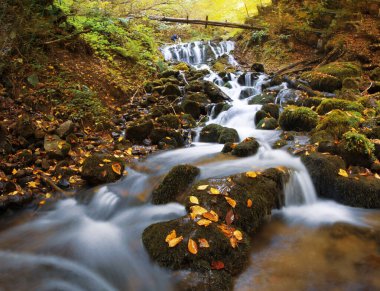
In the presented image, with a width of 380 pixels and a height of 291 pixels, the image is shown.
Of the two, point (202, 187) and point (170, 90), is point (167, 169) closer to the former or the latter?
point (202, 187)

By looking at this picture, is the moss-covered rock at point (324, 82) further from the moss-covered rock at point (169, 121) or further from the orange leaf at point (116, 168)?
the orange leaf at point (116, 168)

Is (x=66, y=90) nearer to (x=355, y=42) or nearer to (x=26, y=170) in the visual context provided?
(x=26, y=170)

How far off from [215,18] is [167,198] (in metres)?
23.6

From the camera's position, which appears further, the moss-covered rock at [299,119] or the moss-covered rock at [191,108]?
the moss-covered rock at [191,108]

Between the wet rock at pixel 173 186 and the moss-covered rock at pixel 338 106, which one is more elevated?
the moss-covered rock at pixel 338 106

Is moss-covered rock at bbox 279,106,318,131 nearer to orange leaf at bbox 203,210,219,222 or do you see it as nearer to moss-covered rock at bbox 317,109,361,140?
moss-covered rock at bbox 317,109,361,140

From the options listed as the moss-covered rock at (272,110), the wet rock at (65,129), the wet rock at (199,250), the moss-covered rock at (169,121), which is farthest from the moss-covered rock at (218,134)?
→ the wet rock at (199,250)

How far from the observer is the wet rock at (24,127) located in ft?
19.2

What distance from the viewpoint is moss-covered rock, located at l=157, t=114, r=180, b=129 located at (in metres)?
Answer: 8.16

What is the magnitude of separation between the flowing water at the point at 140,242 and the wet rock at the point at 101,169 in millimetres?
223

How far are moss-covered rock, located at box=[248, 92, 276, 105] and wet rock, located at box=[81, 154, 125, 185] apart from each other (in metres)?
6.21

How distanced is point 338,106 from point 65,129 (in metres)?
6.97

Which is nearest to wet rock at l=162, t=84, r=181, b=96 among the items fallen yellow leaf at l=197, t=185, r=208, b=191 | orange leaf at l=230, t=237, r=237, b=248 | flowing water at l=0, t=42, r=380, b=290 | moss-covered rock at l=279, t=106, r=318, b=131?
moss-covered rock at l=279, t=106, r=318, b=131

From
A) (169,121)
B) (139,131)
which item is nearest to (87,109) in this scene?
(139,131)
